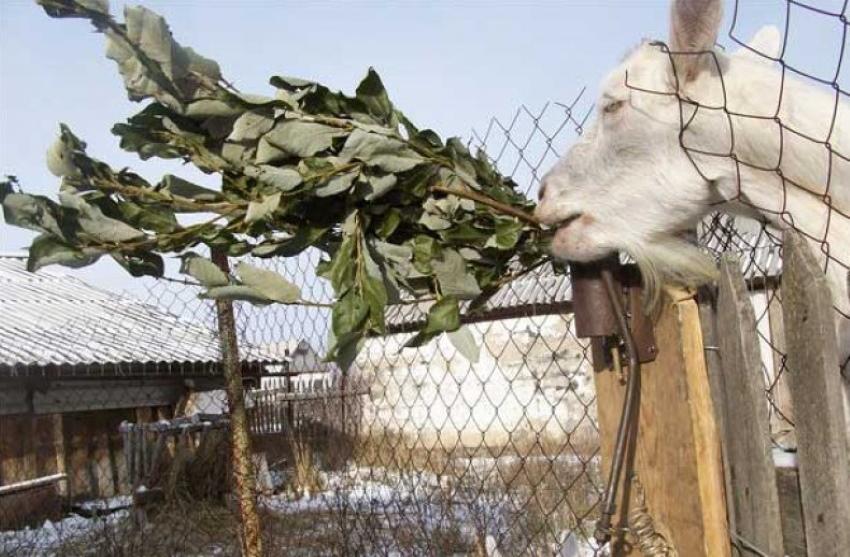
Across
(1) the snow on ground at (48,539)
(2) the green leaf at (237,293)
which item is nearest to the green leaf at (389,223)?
(2) the green leaf at (237,293)

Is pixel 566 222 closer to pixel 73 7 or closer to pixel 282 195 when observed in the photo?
pixel 282 195

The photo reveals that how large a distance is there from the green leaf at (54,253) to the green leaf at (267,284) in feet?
1.23

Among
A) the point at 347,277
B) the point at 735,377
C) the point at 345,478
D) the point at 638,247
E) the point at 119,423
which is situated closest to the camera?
the point at 735,377

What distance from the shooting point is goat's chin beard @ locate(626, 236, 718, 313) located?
1778 millimetres

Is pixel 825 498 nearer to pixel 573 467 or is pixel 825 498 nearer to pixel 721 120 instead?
pixel 721 120

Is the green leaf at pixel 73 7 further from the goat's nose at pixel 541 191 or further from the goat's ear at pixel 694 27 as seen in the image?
the goat's ear at pixel 694 27

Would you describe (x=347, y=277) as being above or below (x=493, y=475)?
above

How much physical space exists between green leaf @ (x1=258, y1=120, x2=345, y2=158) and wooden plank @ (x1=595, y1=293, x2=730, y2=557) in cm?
86

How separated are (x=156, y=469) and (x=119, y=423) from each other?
9.04 ft

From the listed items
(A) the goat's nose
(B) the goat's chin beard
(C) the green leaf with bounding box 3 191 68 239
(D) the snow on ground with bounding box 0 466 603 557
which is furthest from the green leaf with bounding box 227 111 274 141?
(D) the snow on ground with bounding box 0 466 603 557

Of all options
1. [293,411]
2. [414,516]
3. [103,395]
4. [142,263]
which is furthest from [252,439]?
[142,263]

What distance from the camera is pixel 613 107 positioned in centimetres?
228

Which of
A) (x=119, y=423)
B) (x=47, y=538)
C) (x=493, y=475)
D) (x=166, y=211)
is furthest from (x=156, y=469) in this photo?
(x=166, y=211)

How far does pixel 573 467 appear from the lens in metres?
7.97
